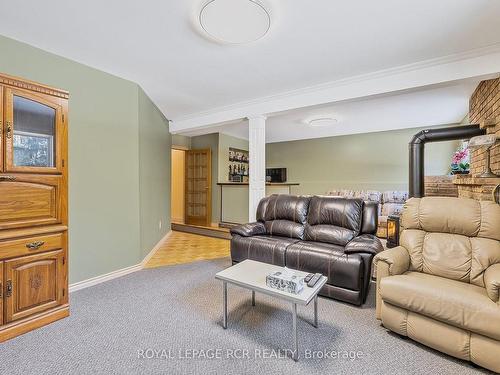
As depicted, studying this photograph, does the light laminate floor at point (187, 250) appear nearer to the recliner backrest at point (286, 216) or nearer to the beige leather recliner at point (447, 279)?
the recliner backrest at point (286, 216)

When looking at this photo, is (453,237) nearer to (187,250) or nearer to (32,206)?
(32,206)

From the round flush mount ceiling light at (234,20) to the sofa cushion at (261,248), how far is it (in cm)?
219

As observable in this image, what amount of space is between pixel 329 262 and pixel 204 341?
4.57ft

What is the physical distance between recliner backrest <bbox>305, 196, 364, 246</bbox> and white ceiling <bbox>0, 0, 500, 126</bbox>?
5.32ft

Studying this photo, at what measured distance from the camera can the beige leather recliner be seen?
62.4 inches

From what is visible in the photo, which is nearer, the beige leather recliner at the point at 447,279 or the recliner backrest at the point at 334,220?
the beige leather recliner at the point at 447,279

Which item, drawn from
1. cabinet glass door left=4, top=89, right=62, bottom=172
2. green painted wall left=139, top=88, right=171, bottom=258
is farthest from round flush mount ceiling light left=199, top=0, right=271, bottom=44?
green painted wall left=139, top=88, right=171, bottom=258


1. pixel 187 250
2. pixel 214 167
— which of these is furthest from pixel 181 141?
pixel 187 250

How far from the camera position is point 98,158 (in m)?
3.04

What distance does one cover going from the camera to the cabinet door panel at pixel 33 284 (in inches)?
76.3

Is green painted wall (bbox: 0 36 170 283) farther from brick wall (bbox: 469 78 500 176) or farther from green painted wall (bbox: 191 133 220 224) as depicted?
brick wall (bbox: 469 78 500 176)

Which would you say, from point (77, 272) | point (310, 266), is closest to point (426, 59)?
point (310, 266)

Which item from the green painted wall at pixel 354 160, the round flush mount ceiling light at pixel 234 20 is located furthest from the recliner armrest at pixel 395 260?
the green painted wall at pixel 354 160

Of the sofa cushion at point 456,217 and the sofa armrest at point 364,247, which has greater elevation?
the sofa cushion at point 456,217
